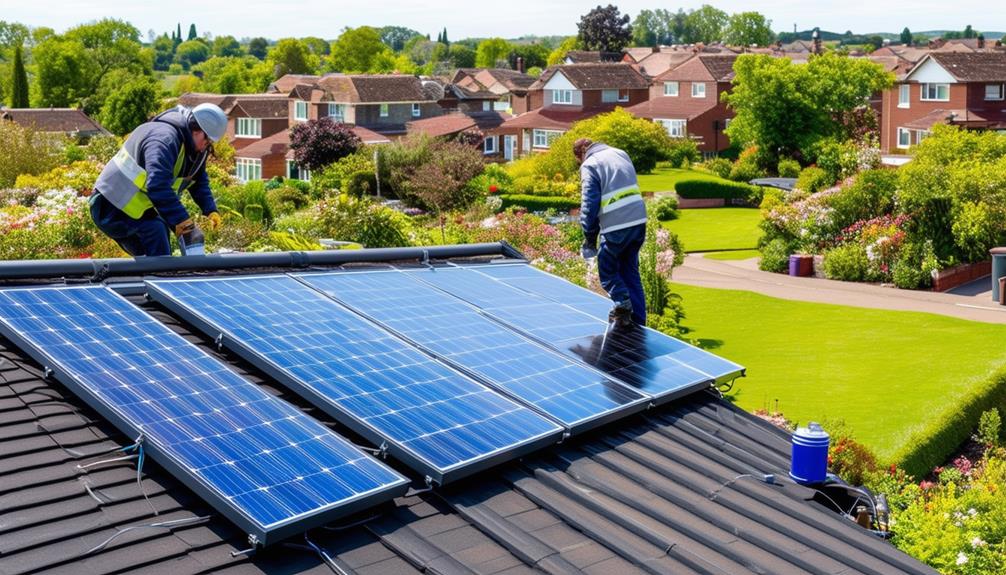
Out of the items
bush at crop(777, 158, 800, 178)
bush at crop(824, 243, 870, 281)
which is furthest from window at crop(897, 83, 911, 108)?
bush at crop(824, 243, 870, 281)

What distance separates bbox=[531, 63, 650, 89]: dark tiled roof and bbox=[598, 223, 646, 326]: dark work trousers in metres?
86.4

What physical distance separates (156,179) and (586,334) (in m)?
4.01

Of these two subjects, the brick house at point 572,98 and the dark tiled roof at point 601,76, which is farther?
the dark tiled roof at point 601,76

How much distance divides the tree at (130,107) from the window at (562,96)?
34423 mm

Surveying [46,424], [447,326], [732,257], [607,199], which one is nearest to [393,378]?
[447,326]

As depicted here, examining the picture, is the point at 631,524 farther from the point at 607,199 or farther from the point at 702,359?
the point at 607,199

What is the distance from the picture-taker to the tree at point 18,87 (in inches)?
4592

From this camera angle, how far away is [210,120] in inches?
413

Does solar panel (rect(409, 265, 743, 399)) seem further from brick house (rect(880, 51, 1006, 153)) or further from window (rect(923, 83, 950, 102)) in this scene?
window (rect(923, 83, 950, 102))

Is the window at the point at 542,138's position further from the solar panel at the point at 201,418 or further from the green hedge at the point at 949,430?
the solar panel at the point at 201,418

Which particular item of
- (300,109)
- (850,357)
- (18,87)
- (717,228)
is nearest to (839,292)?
(850,357)

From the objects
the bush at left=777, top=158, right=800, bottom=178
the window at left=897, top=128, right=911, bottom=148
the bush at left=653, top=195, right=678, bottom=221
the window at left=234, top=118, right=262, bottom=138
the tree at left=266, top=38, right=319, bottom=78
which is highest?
the tree at left=266, top=38, right=319, bottom=78

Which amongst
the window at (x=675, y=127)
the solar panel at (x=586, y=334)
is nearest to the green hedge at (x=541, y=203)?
the window at (x=675, y=127)

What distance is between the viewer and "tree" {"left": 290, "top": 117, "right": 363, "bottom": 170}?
70.8 m
